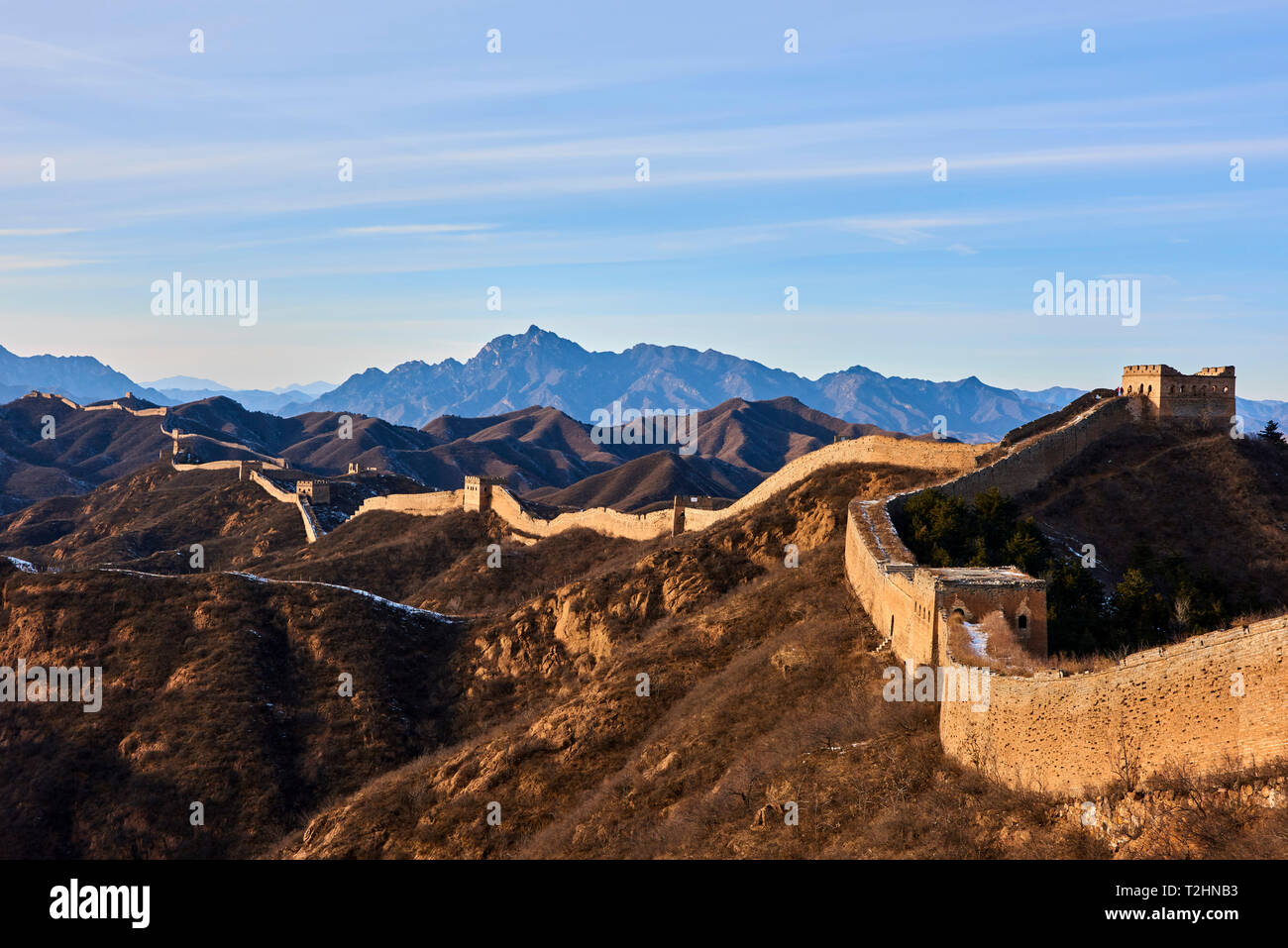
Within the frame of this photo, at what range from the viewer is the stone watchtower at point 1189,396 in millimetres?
46906

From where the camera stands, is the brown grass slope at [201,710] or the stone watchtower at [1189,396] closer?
the brown grass slope at [201,710]

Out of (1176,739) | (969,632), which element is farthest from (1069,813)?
(969,632)

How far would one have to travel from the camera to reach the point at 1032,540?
116 feet

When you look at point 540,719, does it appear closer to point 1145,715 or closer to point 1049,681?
point 1049,681

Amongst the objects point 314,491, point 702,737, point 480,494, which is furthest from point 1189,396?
point 314,491

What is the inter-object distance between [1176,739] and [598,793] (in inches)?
610

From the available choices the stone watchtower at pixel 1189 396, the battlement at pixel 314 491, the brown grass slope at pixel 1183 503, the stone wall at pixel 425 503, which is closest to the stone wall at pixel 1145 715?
the brown grass slope at pixel 1183 503

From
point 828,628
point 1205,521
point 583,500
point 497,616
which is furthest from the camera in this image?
point 583,500

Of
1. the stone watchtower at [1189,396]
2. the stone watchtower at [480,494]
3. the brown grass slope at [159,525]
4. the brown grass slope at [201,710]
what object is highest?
the stone watchtower at [1189,396]

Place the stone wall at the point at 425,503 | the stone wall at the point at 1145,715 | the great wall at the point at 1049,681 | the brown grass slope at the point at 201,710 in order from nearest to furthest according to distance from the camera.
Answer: the stone wall at the point at 1145,715
the great wall at the point at 1049,681
the brown grass slope at the point at 201,710
the stone wall at the point at 425,503

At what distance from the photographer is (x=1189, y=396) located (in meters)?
47.0

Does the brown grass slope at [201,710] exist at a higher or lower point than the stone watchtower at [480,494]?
lower

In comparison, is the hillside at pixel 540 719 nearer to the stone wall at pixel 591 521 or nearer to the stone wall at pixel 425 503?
the stone wall at pixel 591 521

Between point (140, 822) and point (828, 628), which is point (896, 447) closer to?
point (828, 628)
